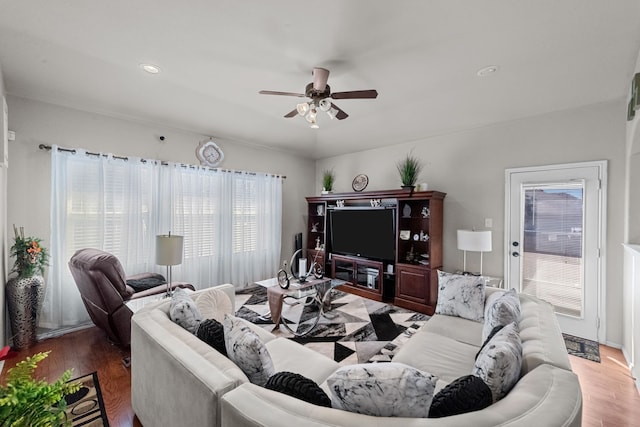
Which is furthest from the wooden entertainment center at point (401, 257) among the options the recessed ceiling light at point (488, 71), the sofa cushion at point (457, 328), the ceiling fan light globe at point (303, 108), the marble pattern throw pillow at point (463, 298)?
the ceiling fan light globe at point (303, 108)

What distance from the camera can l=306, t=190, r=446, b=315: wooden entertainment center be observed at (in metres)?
4.03

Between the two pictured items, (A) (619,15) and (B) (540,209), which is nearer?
(A) (619,15)

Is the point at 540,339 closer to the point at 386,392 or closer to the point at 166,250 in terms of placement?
the point at 386,392

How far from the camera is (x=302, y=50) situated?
7.73 feet

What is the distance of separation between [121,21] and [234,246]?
11.1 ft

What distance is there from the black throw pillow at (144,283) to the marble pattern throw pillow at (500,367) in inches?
130

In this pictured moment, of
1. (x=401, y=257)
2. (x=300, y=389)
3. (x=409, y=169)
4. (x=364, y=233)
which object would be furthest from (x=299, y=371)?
(x=409, y=169)

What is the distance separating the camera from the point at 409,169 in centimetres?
425

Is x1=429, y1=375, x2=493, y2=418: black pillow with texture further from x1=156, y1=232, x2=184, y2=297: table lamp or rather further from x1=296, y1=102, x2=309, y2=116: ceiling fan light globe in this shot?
x1=156, y1=232, x2=184, y2=297: table lamp

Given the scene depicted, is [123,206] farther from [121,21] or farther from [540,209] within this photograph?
[540,209]

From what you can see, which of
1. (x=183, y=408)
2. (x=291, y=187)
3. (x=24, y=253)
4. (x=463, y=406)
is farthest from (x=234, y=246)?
(x=463, y=406)

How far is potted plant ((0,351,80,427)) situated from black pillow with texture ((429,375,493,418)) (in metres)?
1.15

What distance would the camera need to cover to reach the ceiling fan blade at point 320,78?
244cm

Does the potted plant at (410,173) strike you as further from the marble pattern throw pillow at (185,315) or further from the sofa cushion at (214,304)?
the marble pattern throw pillow at (185,315)
